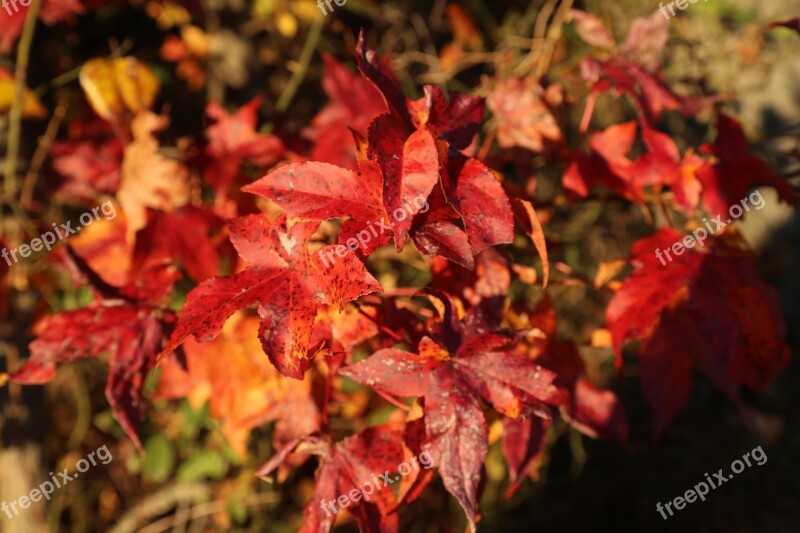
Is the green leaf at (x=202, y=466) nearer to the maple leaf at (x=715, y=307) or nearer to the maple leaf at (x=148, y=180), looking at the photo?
the maple leaf at (x=148, y=180)

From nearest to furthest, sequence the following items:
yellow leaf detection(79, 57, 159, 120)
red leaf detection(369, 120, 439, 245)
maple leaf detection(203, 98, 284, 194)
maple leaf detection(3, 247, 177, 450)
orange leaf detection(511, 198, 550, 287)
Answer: red leaf detection(369, 120, 439, 245), orange leaf detection(511, 198, 550, 287), maple leaf detection(3, 247, 177, 450), maple leaf detection(203, 98, 284, 194), yellow leaf detection(79, 57, 159, 120)

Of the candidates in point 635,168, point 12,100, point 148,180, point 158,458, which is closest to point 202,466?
point 158,458

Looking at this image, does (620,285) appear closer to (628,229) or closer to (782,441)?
(628,229)

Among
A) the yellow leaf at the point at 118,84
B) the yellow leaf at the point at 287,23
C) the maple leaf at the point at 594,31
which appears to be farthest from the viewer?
the yellow leaf at the point at 287,23

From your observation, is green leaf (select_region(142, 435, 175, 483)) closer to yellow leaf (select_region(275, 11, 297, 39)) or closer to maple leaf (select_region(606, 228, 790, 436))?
yellow leaf (select_region(275, 11, 297, 39))

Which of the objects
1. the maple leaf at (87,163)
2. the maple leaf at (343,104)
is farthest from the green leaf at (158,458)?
the maple leaf at (343,104)

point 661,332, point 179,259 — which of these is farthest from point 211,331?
point 661,332

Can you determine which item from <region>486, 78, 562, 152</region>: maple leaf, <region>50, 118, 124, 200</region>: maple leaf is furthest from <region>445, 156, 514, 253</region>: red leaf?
<region>50, 118, 124, 200</region>: maple leaf
